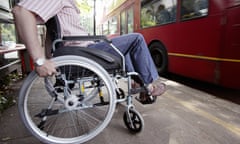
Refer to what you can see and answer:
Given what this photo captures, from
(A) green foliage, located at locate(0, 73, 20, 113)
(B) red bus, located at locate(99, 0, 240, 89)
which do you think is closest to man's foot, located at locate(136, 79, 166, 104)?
(B) red bus, located at locate(99, 0, 240, 89)

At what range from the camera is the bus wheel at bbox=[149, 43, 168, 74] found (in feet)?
12.5

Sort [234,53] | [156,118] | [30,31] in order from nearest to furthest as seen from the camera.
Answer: [30,31] < [156,118] < [234,53]

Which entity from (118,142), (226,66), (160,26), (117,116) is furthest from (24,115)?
(160,26)

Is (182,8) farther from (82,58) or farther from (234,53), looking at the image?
(82,58)

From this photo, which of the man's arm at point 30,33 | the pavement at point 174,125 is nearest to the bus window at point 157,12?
the pavement at point 174,125

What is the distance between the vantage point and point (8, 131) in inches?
66.4

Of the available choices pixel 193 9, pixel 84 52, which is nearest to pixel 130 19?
pixel 193 9

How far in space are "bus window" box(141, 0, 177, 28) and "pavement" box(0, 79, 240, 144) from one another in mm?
1799

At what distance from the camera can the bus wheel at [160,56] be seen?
12.5 ft

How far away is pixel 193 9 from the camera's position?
114 inches

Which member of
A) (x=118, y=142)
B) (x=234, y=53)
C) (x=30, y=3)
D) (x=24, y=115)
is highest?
(x=30, y=3)

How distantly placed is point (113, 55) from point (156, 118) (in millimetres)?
990

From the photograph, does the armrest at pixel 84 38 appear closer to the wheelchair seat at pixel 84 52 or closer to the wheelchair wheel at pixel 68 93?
the wheelchair seat at pixel 84 52

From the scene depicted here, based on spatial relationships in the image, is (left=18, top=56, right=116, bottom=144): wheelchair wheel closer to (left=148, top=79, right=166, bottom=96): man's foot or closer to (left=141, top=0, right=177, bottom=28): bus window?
(left=148, top=79, right=166, bottom=96): man's foot
